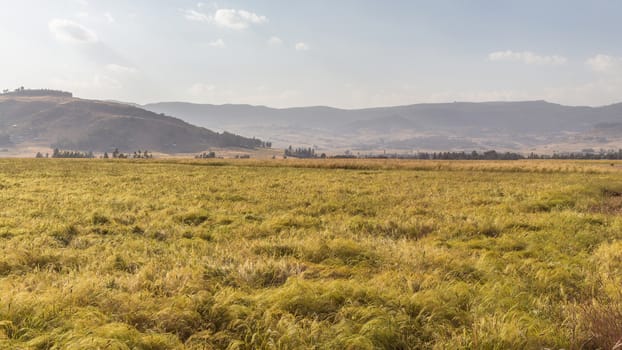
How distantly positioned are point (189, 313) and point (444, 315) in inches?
173

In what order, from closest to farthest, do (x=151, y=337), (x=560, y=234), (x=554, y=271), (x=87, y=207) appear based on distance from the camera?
(x=151, y=337) < (x=554, y=271) < (x=560, y=234) < (x=87, y=207)

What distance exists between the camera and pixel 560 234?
41.5 ft

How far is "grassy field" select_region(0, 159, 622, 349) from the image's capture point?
5.41m

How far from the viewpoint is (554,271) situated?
851 cm

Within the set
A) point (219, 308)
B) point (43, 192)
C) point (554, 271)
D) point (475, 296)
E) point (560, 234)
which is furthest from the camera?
point (43, 192)

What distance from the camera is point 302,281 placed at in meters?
7.25

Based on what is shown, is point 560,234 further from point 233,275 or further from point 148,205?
point 148,205

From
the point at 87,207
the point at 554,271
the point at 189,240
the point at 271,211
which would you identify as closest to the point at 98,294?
the point at 189,240

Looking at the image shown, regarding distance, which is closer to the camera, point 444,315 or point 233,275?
point 444,315

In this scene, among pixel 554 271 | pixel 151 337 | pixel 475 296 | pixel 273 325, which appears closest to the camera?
pixel 151 337

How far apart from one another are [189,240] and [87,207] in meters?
8.63

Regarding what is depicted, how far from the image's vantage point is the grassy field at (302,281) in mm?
5414

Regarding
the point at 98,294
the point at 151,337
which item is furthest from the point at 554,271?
the point at 98,294

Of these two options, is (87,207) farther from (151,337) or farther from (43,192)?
(151,337)
